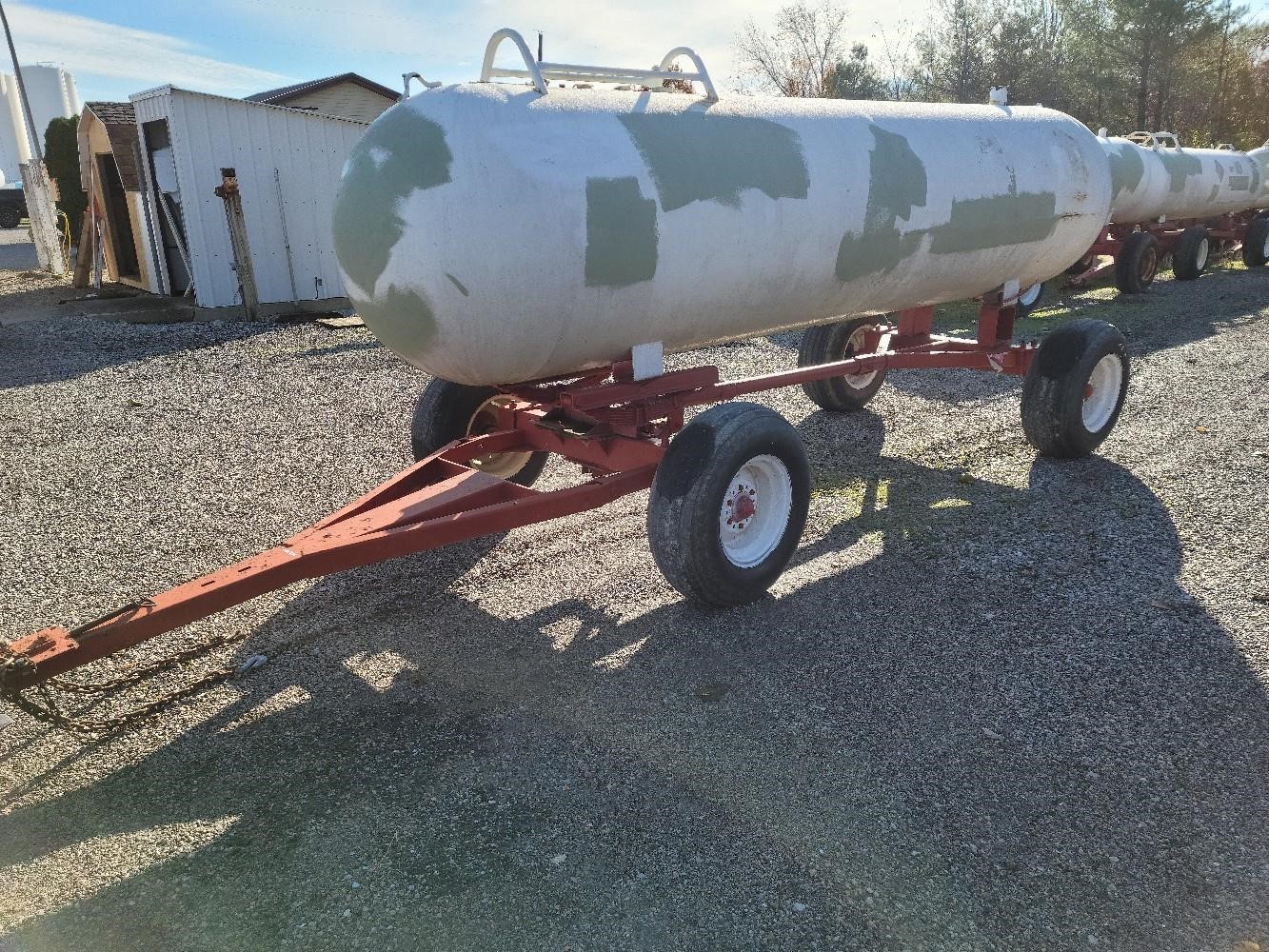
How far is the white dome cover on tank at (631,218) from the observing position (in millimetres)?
3496

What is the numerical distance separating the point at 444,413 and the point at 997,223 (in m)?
3.33

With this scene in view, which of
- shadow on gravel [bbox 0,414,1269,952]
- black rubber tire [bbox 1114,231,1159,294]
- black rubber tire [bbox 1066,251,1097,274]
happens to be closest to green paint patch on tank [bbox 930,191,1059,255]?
shadow on gravel [bbox 0,414,1269,952]

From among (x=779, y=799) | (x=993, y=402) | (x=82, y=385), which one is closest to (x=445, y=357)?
(x=779, y=799)

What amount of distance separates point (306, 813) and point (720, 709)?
1.50 m

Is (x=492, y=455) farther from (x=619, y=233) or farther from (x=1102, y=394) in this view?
(x=1102, y=394)

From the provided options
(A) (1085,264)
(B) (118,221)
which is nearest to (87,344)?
(B) (118,221)

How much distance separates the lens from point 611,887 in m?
2.64

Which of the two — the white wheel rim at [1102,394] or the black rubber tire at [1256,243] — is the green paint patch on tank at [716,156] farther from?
the black rubber tire at [1256,243]

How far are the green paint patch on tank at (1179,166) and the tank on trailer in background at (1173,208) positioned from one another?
0.01 meters

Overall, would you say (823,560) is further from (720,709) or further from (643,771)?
(643,771)

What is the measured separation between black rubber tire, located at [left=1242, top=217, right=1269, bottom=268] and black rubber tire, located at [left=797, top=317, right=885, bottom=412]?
38.6 ft

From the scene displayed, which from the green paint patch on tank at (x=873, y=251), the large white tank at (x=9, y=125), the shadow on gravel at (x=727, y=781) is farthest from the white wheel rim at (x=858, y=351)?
the large white tank at (x=9, y=125)

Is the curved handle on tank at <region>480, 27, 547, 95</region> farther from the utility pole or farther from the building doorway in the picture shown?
the utility pole

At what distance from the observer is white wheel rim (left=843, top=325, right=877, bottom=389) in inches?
279
